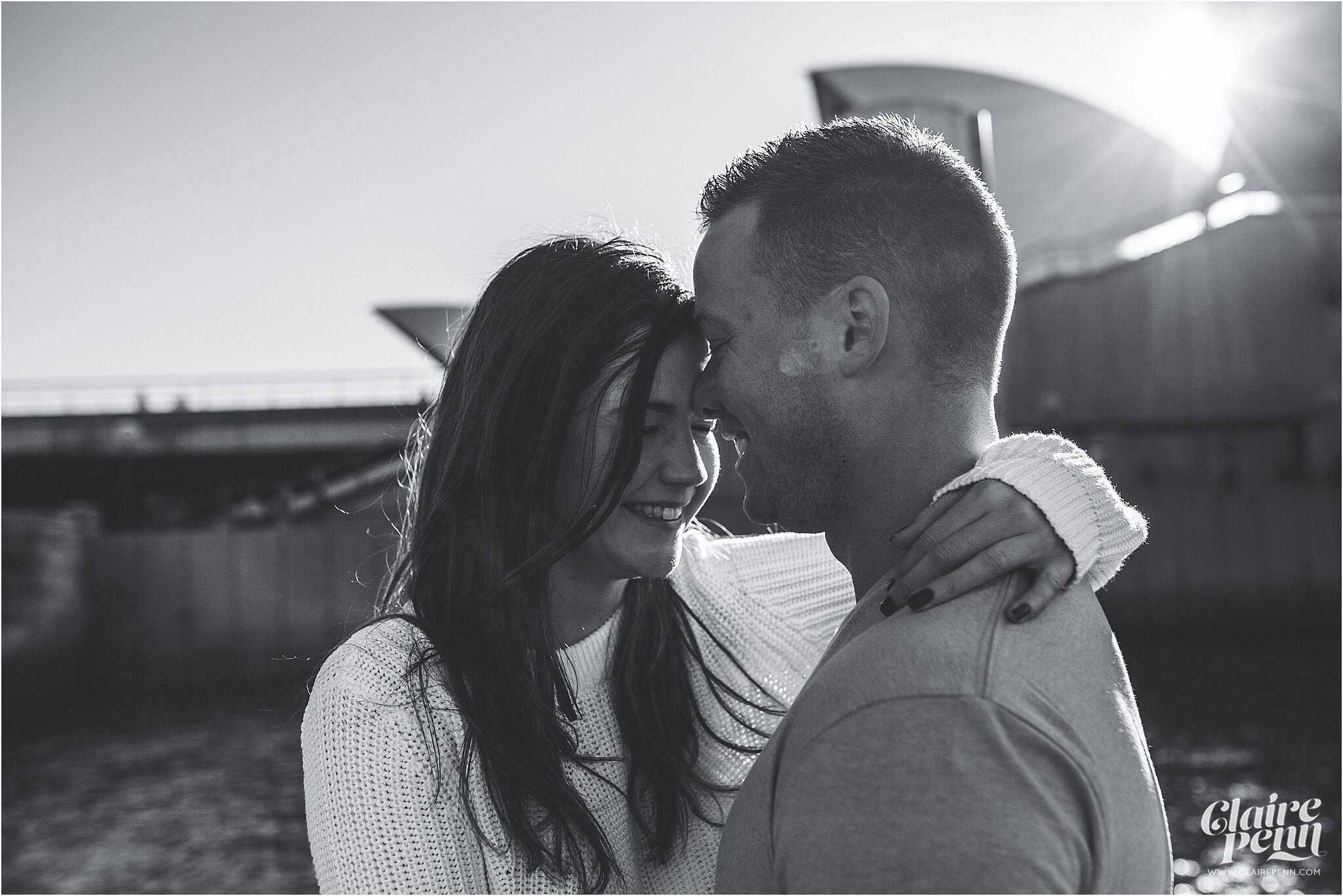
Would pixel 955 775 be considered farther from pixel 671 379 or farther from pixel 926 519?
pixel 671 379

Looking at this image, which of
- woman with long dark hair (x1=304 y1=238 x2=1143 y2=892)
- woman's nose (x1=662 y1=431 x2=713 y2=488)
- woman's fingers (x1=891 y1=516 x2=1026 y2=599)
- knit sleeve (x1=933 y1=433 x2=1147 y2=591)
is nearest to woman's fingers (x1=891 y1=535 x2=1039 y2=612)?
woman's fingers (x1=891 y1=516 x2=1026 y2=599)

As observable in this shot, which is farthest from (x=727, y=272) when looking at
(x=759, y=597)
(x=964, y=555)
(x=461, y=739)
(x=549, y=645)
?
(x=759, y=597)

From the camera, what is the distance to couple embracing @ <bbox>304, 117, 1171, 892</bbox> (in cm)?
121

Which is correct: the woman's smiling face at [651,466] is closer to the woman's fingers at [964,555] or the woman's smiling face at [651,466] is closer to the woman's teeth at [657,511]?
the woman's teeth at [657,511]

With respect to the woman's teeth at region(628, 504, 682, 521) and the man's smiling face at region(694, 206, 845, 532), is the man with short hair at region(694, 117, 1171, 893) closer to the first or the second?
the man's smiling face at region(694, 206, 845, 532)

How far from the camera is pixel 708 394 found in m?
2.14

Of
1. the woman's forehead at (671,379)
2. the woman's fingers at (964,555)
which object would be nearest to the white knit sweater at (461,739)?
the woman's fingers at (964,555)

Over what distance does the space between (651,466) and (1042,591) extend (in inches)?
41.2

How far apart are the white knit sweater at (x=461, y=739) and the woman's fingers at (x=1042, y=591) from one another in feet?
0.20

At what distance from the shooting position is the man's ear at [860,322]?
1.74 m

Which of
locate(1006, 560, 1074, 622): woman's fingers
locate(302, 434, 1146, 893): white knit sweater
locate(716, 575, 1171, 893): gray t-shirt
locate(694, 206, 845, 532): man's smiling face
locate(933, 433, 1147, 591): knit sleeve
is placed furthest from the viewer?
locate(694, 206, 845, 532): man's smiling face

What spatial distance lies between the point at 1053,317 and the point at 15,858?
25.1 meters

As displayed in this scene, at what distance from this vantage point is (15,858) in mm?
9383

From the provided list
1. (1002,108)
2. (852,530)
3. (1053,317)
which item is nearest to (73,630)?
(852,530)
